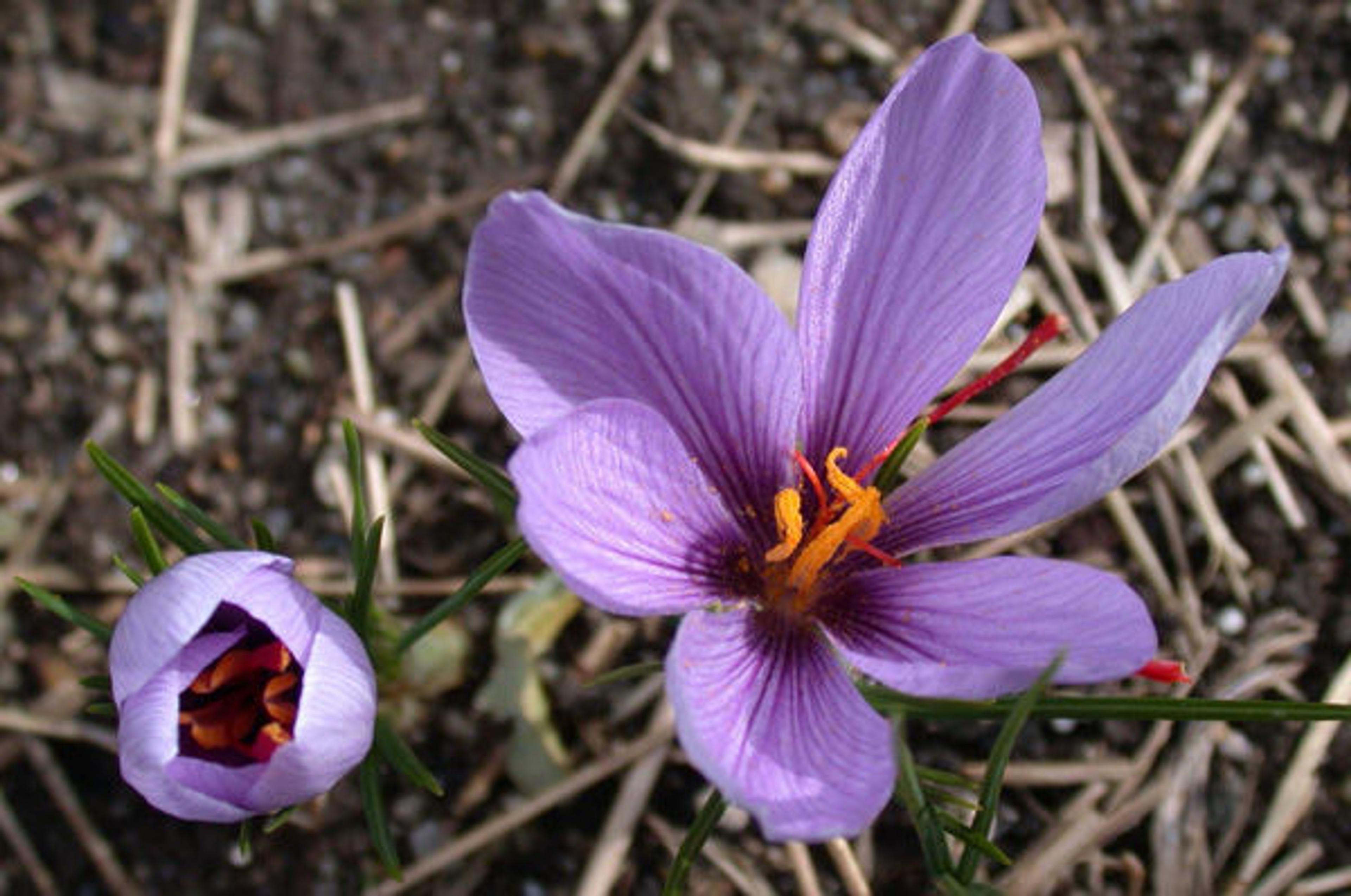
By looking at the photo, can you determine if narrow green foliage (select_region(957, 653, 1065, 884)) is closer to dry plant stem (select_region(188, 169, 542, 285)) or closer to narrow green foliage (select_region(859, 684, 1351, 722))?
narrow green foliage (select_region(859, 684, 1351, 722))

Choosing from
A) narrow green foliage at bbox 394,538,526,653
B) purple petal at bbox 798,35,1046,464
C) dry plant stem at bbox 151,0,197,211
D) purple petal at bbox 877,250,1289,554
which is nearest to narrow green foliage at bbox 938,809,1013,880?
purple petal at bbox 877,250,1289,554

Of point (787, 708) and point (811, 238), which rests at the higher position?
point (811, 238)

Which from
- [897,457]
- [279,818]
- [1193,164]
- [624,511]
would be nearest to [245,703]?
[279,818]

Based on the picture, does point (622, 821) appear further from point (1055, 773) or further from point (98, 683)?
point (98, 683)

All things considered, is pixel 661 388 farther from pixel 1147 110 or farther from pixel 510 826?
pixel 1147 110

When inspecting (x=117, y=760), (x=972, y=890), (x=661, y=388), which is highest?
(x=661, y=388)

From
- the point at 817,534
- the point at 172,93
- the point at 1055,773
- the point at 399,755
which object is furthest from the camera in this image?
the point at 172,93

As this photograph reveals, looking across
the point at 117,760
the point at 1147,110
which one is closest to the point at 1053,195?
the point at 1147,110
